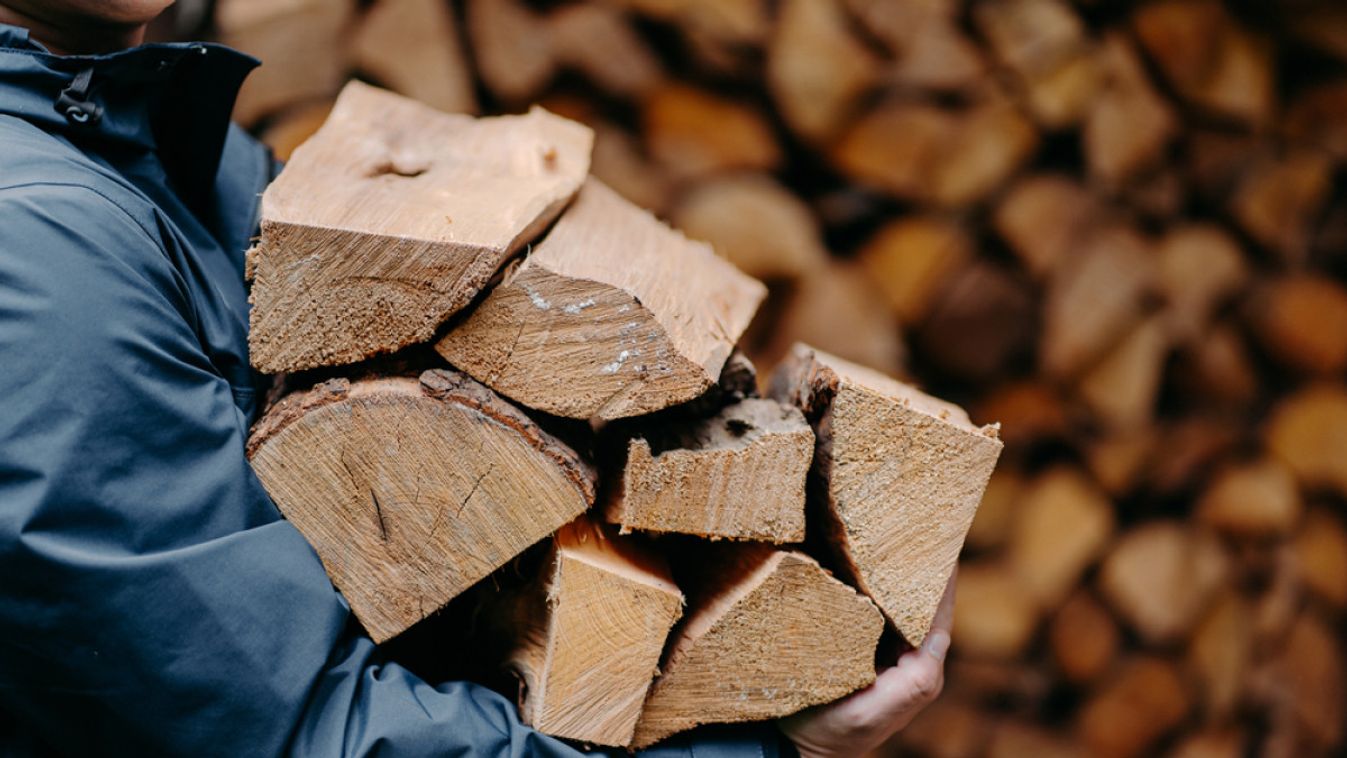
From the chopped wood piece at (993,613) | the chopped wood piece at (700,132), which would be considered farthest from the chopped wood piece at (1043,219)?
the chopped wood piece at (993,613)

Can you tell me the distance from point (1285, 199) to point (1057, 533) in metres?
0.89

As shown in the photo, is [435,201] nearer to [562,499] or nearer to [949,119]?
[562,499]

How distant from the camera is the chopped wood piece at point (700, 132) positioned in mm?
1887

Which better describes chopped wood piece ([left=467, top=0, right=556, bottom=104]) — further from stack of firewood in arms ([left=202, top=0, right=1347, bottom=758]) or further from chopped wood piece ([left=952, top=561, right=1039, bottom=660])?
chopped wood piece ([left=952, top=561, right=1039, bottom=660])

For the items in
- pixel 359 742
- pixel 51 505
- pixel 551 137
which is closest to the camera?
pixel 51 505

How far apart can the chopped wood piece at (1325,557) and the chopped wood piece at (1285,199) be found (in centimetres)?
67

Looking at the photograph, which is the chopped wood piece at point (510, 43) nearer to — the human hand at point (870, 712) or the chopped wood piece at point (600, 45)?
the chopped wood piece at point (600, 45)

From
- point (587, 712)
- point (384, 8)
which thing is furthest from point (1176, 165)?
point (587, 712)

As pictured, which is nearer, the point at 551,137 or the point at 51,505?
the point at 51,505

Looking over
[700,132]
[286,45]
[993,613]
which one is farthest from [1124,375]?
[286,45]

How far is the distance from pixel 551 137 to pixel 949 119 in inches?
38.1

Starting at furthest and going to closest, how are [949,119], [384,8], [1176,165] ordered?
[1176,165]
[949,119]
[384,8]

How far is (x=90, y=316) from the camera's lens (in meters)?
0.78

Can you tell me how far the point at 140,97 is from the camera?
1.02 m
